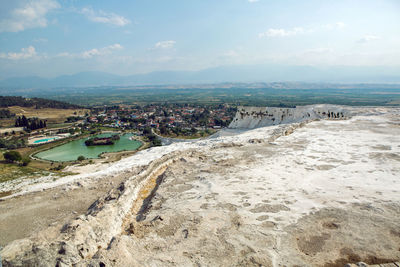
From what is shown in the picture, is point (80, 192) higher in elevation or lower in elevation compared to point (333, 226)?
lower

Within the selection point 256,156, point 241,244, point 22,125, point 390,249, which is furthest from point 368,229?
point 22,125

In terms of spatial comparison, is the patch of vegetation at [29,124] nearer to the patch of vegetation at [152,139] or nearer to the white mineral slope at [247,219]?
the patch of vegetation at [152,139]

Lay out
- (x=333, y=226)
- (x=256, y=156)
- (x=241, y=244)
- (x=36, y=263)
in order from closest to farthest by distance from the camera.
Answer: (x=36, y=263) → (x=241, y=244) → (x=333, y=226) → (x=256, y=156)

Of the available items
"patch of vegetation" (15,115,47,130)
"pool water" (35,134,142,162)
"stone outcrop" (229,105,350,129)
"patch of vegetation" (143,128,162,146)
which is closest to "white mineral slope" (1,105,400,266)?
"stone outcrop" (229,105,350,129)

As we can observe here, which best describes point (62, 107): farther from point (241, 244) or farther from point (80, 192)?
point (241, 244)

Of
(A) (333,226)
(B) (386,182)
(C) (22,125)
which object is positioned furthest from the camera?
(C) (22,125)

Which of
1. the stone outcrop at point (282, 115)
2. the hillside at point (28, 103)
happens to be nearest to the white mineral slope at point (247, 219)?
the stone outcrop at point (282, 115)

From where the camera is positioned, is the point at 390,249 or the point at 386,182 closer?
the point at 390,249

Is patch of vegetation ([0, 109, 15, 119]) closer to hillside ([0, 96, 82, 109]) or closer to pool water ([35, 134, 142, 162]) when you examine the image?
hillside ([0, 96, 82, 109])
